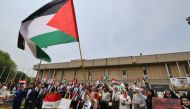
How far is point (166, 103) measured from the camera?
17.0 ft

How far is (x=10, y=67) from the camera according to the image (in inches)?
1602

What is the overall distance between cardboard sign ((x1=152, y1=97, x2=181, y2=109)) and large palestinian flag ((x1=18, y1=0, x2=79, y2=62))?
4256 mm

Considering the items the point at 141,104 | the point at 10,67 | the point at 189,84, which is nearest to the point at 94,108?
the point at 141,104

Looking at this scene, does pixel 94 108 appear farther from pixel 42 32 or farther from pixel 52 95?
pixel 42 32

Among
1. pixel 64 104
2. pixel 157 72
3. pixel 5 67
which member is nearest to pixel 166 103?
pixel 64 104

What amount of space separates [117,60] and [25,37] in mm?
20855

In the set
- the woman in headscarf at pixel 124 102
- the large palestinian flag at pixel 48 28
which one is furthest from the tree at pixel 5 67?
the woman in headscarf at pixel 124 102

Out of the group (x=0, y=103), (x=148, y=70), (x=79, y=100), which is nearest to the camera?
(x=79, y=100)

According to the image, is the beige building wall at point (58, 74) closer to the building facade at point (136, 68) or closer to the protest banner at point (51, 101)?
the building facade at point (136, 68)

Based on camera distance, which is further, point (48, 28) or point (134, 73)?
point (134, 73)

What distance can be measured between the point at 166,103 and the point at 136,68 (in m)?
19.6

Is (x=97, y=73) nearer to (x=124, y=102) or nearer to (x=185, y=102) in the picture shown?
(x=124, y=102)

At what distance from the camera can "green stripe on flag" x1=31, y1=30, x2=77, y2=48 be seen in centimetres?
561

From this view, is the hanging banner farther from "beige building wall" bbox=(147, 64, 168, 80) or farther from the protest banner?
the protest banner
